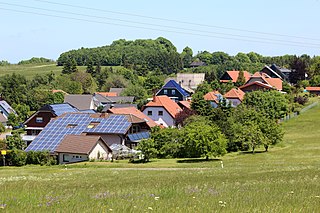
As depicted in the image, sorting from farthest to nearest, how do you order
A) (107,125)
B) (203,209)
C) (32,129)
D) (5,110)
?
(5,110)
(32,129)
(107,125)
(203,209)

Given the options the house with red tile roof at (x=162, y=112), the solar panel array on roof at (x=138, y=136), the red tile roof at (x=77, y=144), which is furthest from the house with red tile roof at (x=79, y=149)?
the house with red tile roof at (x=162, y=112)

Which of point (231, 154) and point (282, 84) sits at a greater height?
point (282, 84)

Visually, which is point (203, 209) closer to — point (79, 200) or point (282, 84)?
point (79, 200)

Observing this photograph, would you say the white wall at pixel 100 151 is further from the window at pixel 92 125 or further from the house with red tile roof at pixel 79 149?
the window at pixel 92 125

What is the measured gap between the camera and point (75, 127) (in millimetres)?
54531

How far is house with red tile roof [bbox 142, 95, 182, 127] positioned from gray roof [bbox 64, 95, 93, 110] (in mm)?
24163

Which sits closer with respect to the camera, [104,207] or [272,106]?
[104,207]

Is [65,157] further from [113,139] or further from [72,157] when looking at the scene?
[113,139]

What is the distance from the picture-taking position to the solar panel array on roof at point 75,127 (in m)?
51.1

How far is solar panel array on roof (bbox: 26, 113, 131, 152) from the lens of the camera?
5106cm

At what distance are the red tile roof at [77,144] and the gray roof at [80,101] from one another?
49.8 metres

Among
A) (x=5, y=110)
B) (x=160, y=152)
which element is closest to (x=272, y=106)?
(x=160, y=152)

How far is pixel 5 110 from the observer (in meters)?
95.1

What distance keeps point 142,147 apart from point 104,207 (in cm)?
3622
